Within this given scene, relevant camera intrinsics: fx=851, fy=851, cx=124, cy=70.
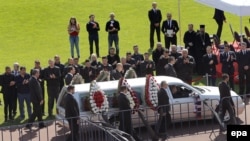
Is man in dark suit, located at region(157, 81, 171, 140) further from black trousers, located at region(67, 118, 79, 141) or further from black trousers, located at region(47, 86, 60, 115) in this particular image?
black trousers, located at region(47, 86, 60, 115)

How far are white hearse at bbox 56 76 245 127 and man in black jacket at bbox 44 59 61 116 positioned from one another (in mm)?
1887

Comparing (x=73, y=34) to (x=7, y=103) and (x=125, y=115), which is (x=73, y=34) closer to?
(x=7, y=103)

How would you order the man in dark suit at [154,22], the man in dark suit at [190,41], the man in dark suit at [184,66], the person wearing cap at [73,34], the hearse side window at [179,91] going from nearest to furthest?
1. the hearse side window at [179,91]
2. the man in dark suit at [184,66]
3. the man in dark suit at [190,41]
4. the person wearing cap at [73,34]
5. the man in dark suit at [154,22]

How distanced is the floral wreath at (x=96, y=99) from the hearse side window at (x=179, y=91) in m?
2.06

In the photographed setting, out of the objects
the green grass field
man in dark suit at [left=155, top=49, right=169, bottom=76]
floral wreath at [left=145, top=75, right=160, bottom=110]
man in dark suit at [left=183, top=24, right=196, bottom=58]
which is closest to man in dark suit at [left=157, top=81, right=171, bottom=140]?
floral wreath at [left=145, top=75, right=160, bottom=110]

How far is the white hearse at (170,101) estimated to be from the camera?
907 inches

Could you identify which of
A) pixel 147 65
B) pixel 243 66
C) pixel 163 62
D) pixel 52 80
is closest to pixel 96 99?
pixel 52 80

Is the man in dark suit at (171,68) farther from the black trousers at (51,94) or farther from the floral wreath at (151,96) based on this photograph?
the black trousers at (51,94)

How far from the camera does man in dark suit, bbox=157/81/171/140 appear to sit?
900 inches

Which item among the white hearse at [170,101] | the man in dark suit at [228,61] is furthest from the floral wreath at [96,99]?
the man in dark suit at [228,61]

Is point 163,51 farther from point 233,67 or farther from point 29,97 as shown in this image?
point 29,97

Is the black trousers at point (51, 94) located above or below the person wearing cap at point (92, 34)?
below

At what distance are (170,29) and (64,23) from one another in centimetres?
799

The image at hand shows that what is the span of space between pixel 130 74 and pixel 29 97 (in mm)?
3057
